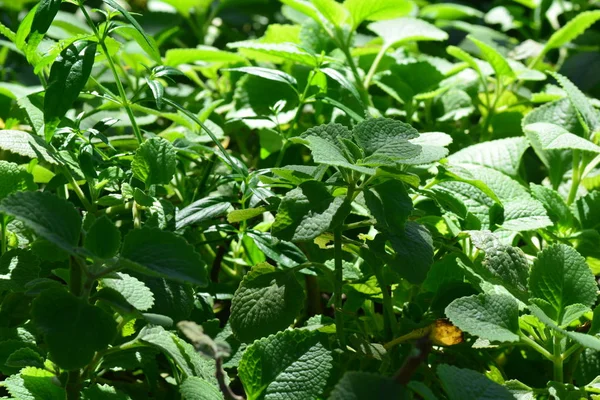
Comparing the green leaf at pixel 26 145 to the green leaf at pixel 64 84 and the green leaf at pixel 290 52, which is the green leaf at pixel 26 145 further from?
the green leaf at pixel 290 52

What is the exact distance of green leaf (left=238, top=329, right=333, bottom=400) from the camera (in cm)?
59

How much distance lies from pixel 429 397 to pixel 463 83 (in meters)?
0.76

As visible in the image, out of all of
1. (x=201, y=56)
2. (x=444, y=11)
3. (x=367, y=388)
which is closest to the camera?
(x=367, y=388)

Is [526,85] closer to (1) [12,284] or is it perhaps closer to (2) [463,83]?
(2) [463,83]

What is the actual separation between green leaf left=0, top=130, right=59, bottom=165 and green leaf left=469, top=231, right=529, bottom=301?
0.40 meters

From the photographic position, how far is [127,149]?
931 mm

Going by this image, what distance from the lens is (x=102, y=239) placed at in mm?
555

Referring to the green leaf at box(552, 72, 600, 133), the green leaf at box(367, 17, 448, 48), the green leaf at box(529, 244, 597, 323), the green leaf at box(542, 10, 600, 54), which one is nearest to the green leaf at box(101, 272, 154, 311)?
the green leaf at box(529, 244, 597, 323)

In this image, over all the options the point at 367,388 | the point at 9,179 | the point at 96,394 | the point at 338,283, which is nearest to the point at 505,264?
the point at 338,283

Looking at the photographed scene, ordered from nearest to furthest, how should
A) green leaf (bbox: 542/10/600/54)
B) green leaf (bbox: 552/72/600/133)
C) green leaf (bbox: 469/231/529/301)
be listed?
green leaf (bbox: 469/231/529/301) < green leaf (bbox: 552/72/600/133) < green leaf (bbox: 542/10/600/54)

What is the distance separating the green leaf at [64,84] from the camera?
2.17 feet

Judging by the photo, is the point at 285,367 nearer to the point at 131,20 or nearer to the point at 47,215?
the point at 47,215

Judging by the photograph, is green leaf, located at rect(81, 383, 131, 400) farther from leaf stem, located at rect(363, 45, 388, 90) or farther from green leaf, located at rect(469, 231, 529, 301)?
leaf stem, located at rect(363, 45, 388, 90)

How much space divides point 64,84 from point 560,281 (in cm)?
47
